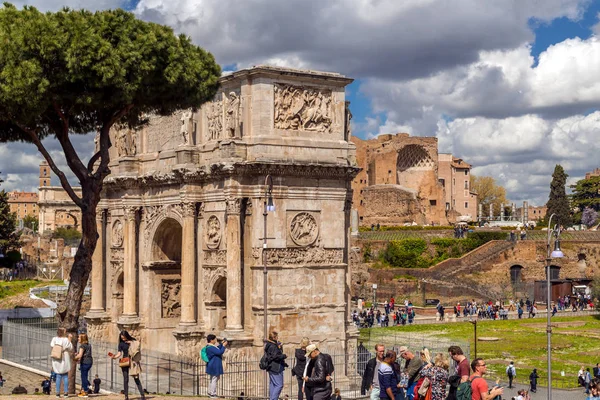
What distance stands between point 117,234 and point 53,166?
47.7 ft

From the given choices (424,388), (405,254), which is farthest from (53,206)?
(424,388)

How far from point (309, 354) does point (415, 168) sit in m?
78.8

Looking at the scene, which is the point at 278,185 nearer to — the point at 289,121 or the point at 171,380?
the point at 289,121

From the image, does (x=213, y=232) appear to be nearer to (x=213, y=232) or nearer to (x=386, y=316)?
(x=213, y=232)

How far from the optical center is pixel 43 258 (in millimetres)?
77312

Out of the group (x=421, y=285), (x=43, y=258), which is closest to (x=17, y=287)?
(x=43, y=258)

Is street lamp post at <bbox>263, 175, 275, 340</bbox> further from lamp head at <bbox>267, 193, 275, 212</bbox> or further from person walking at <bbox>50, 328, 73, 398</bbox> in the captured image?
person walking at <bbox>50, 328, 73, 398</bbox>

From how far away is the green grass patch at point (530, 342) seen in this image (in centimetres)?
3662

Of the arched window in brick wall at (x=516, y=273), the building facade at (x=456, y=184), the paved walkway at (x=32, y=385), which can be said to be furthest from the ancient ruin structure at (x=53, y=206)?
the paved walkway at (x=32, y=385)

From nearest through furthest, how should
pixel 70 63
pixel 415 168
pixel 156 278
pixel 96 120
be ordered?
pixel 70 63 → pixel 96 120 → pixel 156 278 → pixel 415 168

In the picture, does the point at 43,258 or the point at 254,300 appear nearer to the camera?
the point at 254,300

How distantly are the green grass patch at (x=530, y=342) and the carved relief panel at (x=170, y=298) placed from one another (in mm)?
A: 8515

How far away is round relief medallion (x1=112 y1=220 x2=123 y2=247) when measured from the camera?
36.4 m

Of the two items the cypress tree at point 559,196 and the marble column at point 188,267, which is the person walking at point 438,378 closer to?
A: the marble column at point 188,267
